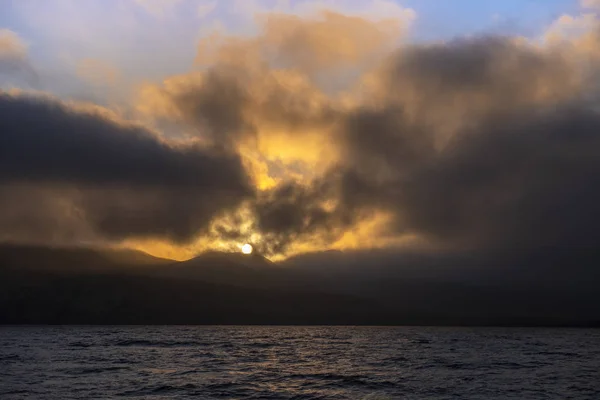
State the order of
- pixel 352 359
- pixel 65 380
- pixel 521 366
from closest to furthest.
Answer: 1. pixel 65 380
2. pixel 521 366
3. pixel 352 359

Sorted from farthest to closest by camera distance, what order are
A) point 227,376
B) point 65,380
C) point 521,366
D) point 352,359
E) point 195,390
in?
1. point 352,359
2. point 521,366
3. point 227,376
4. point 65,380
5. point 195,390

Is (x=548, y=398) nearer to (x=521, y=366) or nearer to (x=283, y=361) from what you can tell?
(x=521, y=366)

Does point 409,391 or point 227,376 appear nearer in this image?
point 409,391

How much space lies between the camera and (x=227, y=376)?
69.6 metres

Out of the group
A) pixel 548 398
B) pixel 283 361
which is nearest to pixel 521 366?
pixel 548 398

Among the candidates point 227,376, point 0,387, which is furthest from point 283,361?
→ point 0,387

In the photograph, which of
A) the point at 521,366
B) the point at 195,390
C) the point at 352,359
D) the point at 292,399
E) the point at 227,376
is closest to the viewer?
the point at 292,399

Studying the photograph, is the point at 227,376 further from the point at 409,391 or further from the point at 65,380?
the point at 409,391

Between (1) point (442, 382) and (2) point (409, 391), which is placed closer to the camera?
(2) point (409, 391)

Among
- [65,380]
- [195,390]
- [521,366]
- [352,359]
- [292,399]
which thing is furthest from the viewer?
[352,359]

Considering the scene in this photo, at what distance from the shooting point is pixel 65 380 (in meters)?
64.4

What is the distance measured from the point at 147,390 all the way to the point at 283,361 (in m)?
43.1

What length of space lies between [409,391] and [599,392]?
2248 centimetres

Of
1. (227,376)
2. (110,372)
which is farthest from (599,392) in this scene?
(110,372)
